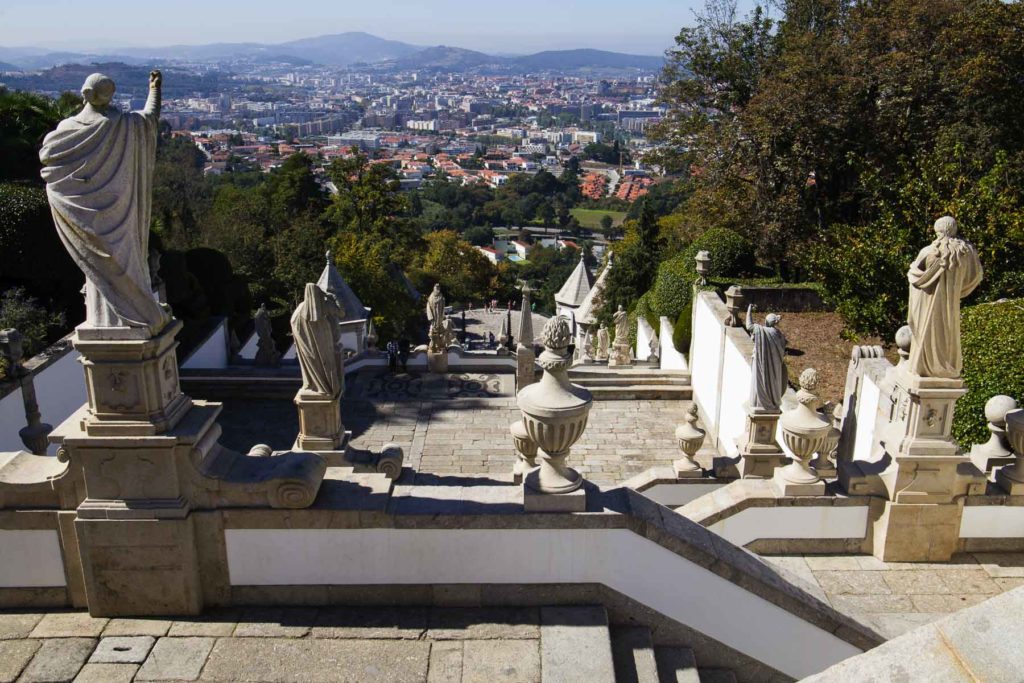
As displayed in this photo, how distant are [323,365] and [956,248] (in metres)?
6.38

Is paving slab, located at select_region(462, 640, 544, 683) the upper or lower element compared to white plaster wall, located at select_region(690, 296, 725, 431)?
upper

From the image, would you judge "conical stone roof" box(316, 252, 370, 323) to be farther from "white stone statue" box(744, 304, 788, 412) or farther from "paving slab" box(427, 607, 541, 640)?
"paving slab" box(427, 607, 541, 640)

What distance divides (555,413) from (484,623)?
5.33ft

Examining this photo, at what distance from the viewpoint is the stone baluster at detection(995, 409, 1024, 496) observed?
7.85 metres

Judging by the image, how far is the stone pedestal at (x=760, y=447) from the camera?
9.97m

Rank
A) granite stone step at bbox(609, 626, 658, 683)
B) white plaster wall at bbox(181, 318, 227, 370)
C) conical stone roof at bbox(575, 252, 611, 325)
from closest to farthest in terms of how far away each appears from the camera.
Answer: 1. granite stone step at bbox(609, 626, 658, 683)
2. white plaster wall at bbox(181, 318, 227, 370)
3. conical stone roof at bbox(575, 252, 611, 325)

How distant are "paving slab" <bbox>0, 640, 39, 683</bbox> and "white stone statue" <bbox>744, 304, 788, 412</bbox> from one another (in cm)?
755

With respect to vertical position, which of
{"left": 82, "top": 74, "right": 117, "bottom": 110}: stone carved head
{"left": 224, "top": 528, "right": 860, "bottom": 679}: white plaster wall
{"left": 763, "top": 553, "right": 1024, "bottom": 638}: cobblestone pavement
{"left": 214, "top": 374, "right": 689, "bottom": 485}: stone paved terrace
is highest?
{"left": 82, "top": 74, "right": 117, "bottom": 110}: stone carved head

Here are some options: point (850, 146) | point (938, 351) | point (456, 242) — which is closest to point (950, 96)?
point (850, 146)

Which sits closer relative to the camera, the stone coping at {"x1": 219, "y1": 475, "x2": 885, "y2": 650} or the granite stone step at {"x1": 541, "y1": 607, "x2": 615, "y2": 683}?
the granite stone step at {"x1": 541, "y1": 607, "x2": 615, "y2": 683}

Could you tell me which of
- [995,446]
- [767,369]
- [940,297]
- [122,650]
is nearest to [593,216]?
[767,369]

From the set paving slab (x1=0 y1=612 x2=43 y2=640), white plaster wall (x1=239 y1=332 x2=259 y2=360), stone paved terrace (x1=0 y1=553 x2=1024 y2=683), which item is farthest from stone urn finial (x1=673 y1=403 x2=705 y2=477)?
white plaster wall (x1=239 y1=332 x2=259 y2=360)

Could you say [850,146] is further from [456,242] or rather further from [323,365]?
[456,242]

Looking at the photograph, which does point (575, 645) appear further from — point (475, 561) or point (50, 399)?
point (50, 399)
